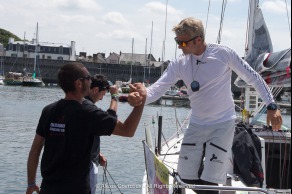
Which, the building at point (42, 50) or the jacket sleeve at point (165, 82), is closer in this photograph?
the jacket sleeve at point (165, 82)

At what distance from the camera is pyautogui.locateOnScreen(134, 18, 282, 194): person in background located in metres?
5.04

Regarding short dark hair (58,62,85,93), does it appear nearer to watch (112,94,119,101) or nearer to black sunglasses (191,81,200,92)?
watch (112,94,119,101)

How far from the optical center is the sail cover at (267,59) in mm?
6301

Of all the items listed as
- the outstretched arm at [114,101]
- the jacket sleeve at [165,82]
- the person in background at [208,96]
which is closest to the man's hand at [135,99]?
the outstretched arm at [114,101]

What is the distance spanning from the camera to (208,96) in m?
5.09

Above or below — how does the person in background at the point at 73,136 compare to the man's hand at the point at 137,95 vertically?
below

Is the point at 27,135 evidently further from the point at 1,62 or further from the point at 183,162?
the point at 1,62

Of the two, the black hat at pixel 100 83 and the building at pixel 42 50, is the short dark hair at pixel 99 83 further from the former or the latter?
the building at pixel 42 50

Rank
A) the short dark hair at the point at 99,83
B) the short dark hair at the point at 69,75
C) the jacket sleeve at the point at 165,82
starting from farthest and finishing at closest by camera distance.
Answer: the short dark hair at the point at 99,83
the jacket sleeve at the point at 165,82
the short dark hair at the point at 69,75

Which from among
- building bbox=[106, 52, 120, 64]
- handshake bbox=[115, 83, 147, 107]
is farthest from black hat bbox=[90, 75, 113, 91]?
building bbox=[106, 52, 120, 64]

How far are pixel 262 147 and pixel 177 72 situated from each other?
5.52 ft

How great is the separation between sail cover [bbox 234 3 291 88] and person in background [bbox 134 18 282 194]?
22.4 inches

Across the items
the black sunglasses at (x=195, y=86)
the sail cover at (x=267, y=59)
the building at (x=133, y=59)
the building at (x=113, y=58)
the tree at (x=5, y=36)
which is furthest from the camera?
the tree at (x=5, y=36)

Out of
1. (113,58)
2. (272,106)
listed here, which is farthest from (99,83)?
(113,58)
